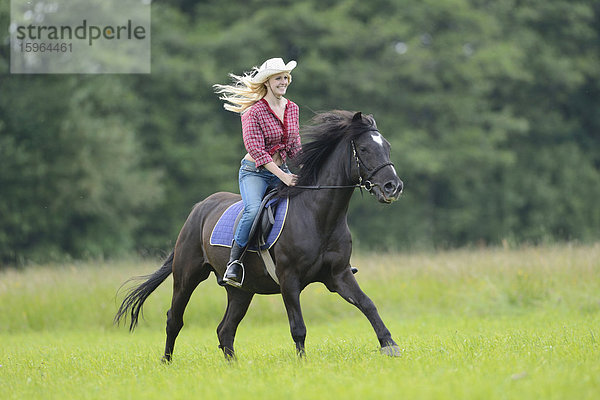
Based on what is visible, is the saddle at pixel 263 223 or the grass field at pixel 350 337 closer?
the grass field at pixel 350 337

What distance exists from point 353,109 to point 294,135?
28508mm

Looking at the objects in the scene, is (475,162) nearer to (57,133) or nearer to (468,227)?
(468,227)

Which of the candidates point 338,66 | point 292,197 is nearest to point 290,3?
point 338,66

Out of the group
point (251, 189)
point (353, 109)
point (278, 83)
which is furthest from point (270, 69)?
point (353, 109)

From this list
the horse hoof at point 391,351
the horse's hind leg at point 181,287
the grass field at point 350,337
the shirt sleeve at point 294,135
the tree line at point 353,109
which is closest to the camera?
the grass field at point 350,337

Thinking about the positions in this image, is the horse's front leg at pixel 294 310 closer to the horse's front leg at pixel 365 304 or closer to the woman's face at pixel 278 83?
the horse's front leg at pixel 365 304

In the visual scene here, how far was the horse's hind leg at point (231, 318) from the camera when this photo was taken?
9.27m

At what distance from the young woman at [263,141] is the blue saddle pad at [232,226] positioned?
23 centimetres

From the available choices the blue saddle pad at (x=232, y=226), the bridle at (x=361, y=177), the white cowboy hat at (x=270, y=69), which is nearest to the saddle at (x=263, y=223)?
the blue saddle pad at (x=232, y=226)

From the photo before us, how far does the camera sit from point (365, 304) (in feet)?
25.9

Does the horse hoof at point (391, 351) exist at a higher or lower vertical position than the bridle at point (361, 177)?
lower

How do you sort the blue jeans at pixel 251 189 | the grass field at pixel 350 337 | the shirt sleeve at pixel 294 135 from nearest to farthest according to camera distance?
1. the grass field at pixel 350 337
2. the blue jeans at pixel 251 189
3. the shirt sleeve at pixel 294 135

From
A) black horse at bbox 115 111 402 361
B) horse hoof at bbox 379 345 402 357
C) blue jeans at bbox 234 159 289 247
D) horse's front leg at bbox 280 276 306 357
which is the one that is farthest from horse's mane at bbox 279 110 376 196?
horse hoof at bbox 379 345 402 357

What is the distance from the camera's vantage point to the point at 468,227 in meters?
38.2
